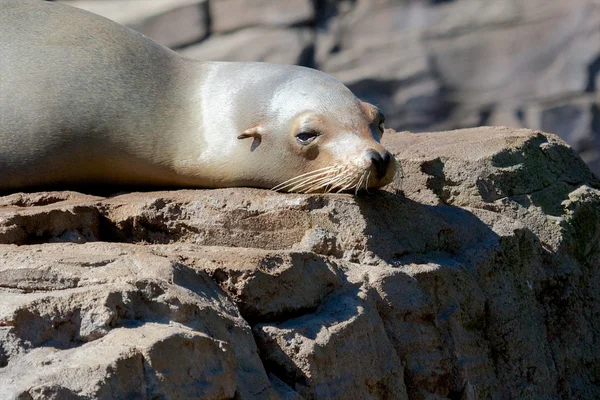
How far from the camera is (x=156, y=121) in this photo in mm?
4898

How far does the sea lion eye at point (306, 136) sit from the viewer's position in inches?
185

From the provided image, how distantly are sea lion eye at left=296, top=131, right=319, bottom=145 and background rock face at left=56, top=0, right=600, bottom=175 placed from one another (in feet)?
25.7

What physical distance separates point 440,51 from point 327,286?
9040 millimetres

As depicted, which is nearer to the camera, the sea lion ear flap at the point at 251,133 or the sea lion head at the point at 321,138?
the sea lion head at the point at 321,138

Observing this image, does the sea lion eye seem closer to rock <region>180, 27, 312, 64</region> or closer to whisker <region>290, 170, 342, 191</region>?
whisker <region>290, 170, 342, 191</region>

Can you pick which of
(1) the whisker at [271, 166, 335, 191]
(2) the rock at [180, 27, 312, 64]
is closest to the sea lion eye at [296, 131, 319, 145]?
(1) the whisker at [271, 166, 335, 191]

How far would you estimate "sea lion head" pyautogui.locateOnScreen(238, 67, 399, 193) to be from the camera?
4492mm

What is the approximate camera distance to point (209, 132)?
4922mm

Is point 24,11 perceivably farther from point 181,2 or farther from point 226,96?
point 181,2

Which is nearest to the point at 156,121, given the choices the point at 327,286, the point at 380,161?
the point at 380,161

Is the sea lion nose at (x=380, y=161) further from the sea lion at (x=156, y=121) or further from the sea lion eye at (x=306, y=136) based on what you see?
the sea lion eye at (x=306, y=136)

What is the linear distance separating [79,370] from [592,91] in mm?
10520

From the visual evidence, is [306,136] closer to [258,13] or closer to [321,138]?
[321,138]

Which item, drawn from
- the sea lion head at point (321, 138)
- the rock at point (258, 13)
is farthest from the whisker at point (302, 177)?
the rock at point (258, 13)
